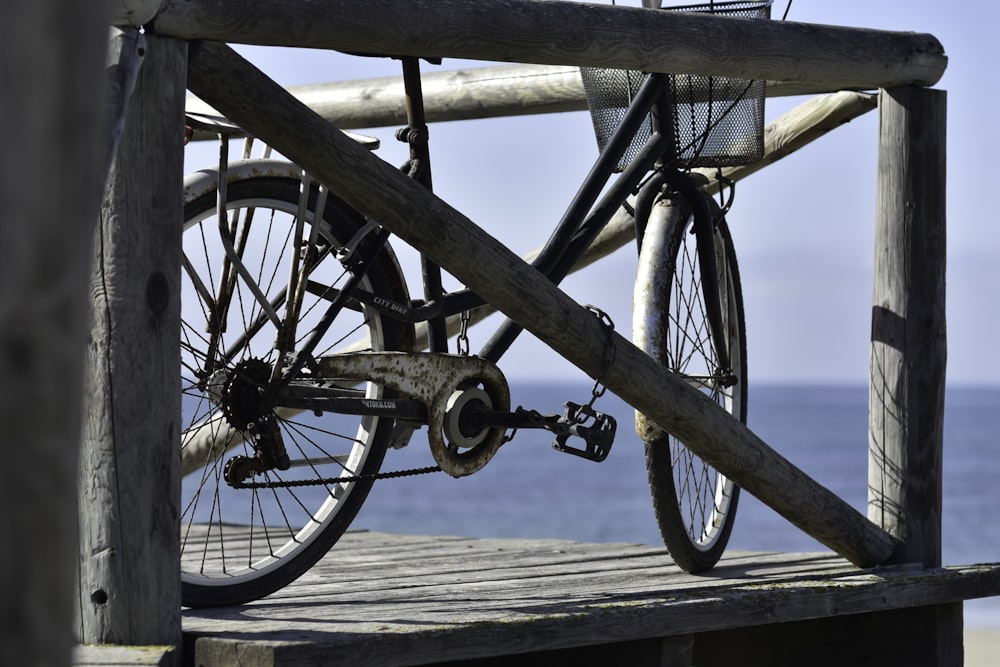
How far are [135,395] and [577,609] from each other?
0.99 metres

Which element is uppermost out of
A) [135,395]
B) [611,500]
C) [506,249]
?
[506,249]

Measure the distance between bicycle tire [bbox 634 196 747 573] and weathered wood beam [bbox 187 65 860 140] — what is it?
0.94 m

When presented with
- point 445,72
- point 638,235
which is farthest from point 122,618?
point 445,72

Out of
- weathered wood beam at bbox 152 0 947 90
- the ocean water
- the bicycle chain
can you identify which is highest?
weathered wood beam at bbox 152 0 947 90

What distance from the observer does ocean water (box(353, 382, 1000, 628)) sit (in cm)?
2936

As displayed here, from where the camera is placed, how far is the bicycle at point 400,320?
2.87m

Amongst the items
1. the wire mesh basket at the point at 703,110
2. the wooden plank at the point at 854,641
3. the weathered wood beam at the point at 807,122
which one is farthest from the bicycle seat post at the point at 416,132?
the weathered wood beam at the point at 807,122

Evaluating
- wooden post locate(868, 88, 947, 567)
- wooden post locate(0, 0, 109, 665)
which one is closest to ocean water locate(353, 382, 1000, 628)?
wooden post locate(868, 88, 947, 567)

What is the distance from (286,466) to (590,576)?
3.69ft

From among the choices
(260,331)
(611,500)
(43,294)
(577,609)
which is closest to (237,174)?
(260,331)

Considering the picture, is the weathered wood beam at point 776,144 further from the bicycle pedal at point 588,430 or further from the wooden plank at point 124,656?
the wooden plank at point 124,656

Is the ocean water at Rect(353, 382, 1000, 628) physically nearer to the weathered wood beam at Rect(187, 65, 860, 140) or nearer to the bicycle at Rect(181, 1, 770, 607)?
the weathered wood beam at Rect(187, 65, 860, 140)

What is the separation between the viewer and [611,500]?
35125 mm

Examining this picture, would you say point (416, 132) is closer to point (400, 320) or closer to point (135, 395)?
point (400, 320)
